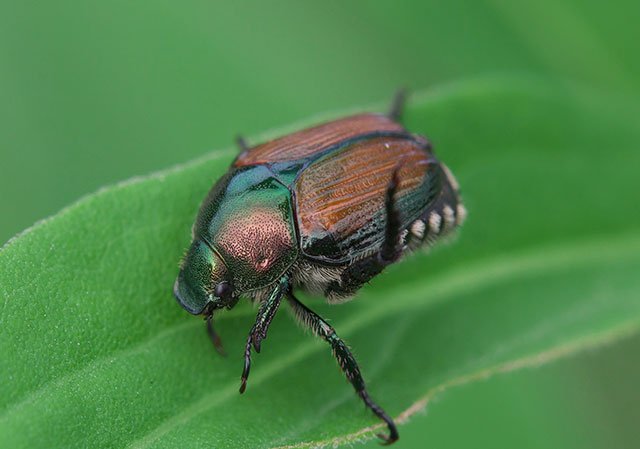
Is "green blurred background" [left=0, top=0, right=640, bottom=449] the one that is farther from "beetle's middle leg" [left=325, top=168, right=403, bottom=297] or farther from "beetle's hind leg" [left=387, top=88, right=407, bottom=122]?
"beetle's middle leg" [left=325, top=168, right=403, bottom=297]

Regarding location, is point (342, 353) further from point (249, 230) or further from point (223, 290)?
point (249, 230)

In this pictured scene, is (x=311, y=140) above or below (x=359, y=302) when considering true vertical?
above

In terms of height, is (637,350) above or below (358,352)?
below

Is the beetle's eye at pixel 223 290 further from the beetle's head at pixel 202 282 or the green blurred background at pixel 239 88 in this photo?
the green blurred background at pixel 239 88

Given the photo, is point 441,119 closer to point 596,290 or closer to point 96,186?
point 596,290

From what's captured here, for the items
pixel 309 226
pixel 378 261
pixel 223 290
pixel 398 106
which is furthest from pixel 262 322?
pixel 398 106

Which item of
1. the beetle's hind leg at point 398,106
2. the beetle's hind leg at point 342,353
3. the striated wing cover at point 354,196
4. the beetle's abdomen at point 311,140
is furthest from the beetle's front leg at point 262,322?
the beetle's hind leg at point 398,106

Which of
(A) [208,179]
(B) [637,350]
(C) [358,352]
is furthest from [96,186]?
(B) [637,350]
